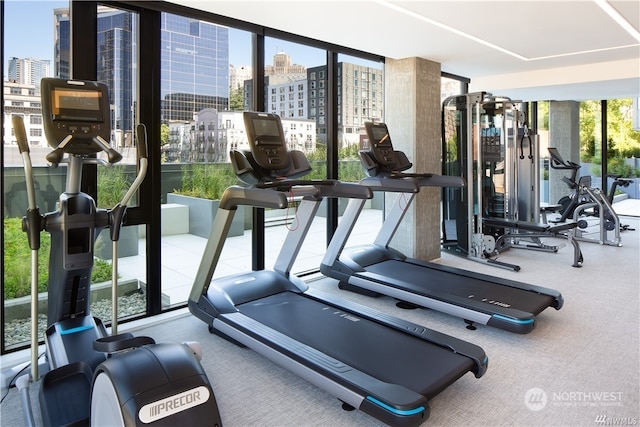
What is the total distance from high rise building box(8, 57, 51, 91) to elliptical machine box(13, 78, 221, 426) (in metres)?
0.93

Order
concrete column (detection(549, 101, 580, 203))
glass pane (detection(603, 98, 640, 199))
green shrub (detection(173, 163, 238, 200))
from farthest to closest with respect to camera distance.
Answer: glass pane (detection(603, 98, 640, 199)) < concrete column (detection(549, 101, 580, 203)) < green shrub (detection(173, 163, 238, 200))

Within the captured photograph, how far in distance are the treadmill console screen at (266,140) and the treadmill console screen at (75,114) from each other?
104 cm

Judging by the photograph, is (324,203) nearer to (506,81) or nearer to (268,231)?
(268,231)

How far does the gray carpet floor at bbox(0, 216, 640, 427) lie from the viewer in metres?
2.38

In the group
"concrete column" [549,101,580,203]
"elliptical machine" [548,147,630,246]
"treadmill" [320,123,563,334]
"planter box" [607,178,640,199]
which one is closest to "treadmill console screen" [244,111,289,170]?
"treadmill" [320,123,563,334]

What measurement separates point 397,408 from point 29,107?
3053 millimetres

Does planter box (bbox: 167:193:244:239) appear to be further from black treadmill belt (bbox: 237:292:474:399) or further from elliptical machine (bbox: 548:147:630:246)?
elliptical machine (bbox: 548:147:630:246)

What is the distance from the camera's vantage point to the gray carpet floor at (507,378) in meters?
2.38

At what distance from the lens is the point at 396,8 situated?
143 inches

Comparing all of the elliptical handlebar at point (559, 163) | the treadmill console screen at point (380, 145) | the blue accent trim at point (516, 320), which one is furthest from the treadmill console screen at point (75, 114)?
the elliptical handlebar at point (559, 163)

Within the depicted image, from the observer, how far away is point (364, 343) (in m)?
2.81

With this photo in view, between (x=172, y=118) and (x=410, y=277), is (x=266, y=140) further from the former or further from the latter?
(x=410, y=277)

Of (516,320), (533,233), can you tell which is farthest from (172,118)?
(533,233)

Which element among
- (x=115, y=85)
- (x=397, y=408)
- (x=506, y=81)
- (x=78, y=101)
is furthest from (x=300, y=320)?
(x=506, y=81)
